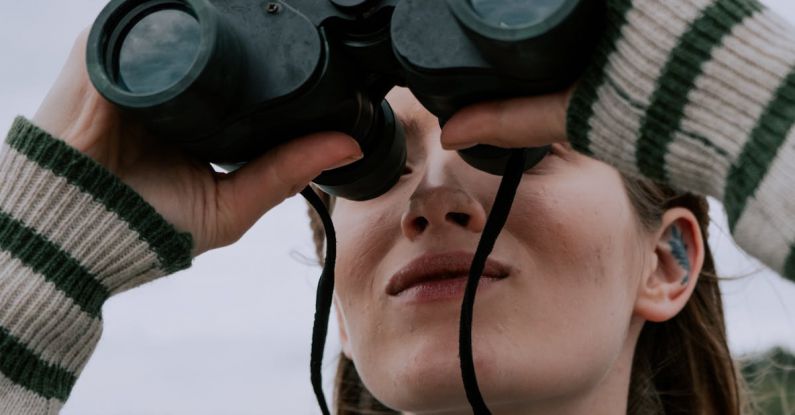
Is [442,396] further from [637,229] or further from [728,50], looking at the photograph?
[728,50]

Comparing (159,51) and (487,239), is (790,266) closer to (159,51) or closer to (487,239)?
(487,239)

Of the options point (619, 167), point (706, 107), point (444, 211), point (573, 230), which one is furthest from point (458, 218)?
point (706, 107)

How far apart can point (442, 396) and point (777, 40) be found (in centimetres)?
68

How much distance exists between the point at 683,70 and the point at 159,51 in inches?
21.6

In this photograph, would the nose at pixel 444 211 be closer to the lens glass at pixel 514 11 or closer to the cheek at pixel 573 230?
the cheek at pixel 573 230

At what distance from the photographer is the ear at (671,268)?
1.73 meters

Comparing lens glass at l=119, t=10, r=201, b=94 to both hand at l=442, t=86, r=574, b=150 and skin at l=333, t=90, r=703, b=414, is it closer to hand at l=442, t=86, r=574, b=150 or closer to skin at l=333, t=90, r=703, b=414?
hand at l=442, t=86, r=574, b=150

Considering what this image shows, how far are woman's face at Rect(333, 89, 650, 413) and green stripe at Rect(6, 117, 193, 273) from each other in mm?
336

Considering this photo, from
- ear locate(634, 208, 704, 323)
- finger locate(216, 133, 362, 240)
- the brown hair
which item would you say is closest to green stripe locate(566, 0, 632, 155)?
finger locate(216, 133, 362, 240)

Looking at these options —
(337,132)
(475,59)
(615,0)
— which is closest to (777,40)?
(615,0)

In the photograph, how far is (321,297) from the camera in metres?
1.46

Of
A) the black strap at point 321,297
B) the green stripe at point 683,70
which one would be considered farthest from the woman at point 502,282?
the green stripe at point 683,70

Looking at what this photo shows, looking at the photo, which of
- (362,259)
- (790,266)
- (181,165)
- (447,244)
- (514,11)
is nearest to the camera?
(790,266)

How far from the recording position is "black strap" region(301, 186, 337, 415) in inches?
56.6
